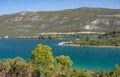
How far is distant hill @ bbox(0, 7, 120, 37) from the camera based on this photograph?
6363 inches

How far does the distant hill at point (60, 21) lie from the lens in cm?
16162

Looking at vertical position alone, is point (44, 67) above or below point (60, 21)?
above

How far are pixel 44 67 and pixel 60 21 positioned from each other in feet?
481

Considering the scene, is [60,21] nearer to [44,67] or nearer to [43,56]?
[43,56]

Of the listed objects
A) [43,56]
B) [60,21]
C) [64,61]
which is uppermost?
[43,56]

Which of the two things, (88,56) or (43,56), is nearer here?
(43,56)

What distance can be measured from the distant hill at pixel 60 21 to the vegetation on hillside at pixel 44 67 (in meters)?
129

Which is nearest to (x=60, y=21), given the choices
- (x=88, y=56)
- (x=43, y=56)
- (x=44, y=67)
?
(x=88, y=56)

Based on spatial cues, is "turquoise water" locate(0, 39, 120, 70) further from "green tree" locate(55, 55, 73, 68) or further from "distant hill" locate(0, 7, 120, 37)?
"distant hill" locate(0, 7, 120, 37)

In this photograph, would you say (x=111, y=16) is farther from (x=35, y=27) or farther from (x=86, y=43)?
(x=86, y=43)

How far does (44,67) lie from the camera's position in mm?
26453

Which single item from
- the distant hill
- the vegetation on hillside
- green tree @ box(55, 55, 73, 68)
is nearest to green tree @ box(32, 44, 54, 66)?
the vegetation on hillside

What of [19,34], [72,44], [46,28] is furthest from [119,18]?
Answer: [72,44]

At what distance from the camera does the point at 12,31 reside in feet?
535
